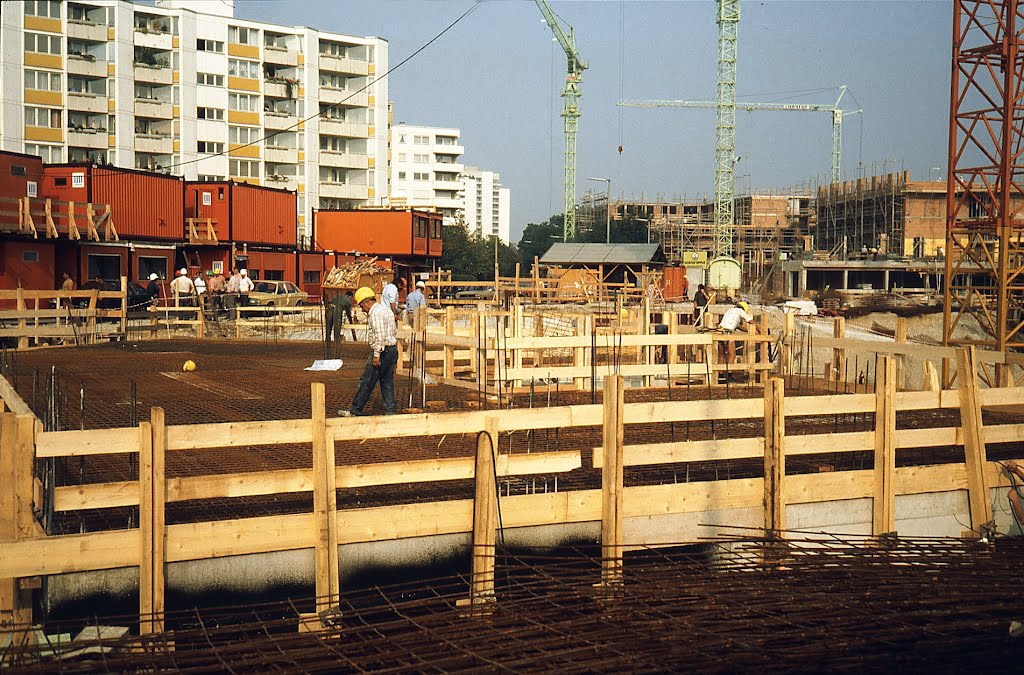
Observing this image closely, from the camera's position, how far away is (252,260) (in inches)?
1870

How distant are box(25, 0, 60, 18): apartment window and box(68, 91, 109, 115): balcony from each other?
4.58m

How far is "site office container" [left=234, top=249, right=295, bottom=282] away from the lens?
47109mm

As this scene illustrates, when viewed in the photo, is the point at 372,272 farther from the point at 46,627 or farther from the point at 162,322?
the point at 46,627

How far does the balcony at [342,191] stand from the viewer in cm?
7794

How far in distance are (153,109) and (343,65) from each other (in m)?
15.3

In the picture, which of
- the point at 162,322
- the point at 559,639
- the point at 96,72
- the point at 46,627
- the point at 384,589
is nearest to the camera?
the point at 559,639

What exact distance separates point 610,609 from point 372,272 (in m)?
35.1

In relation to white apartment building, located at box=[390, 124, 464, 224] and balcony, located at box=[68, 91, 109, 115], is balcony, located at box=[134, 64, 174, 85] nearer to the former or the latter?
balcony, located at box=[68, 91, 109, 115]

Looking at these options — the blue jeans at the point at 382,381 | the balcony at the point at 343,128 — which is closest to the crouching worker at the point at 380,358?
the blue jeans at the point at 382,381

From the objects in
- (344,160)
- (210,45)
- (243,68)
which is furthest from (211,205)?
(344,160)

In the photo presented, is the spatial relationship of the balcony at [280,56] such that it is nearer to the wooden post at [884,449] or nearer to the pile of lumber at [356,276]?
the pile of lumber at [356,276]

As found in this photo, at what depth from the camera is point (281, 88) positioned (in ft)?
245

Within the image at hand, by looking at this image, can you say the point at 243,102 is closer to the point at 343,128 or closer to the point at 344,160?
the point at 343,128

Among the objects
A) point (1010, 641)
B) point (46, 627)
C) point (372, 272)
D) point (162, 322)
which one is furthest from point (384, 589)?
point (372, 272)
